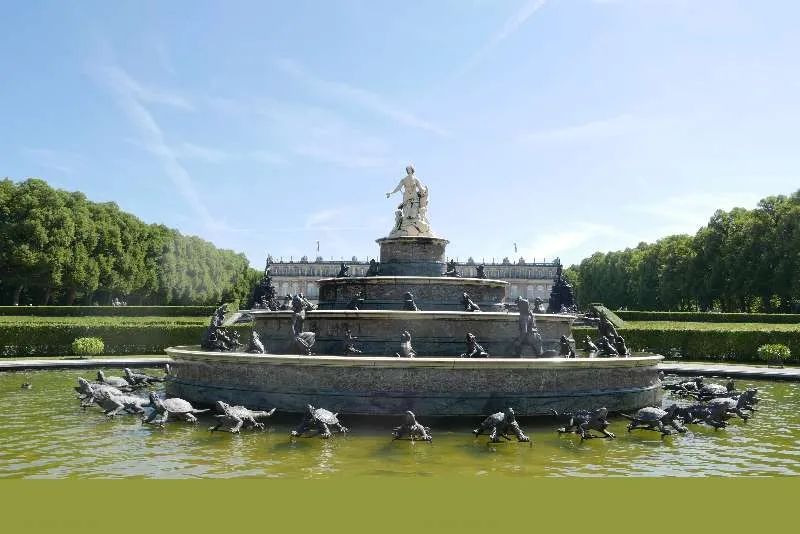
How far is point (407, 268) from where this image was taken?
80.5 feet

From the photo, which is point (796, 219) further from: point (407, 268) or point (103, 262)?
point (103, 262)

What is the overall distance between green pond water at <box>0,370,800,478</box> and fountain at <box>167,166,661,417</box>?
0.50 meters

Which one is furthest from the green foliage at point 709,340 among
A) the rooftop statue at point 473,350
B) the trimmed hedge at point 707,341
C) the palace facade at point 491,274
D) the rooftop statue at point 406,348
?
the palace facade at point 491,274

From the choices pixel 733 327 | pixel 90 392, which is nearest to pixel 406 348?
pixel 90 392

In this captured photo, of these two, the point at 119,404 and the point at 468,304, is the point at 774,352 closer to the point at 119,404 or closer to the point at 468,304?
the point at 468,304

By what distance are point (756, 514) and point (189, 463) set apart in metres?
7.71

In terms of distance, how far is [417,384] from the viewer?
1402 centimetres

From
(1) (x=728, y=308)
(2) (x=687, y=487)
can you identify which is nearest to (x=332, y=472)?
(2) (x=687, y=487)

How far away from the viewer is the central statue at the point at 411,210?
25344mm

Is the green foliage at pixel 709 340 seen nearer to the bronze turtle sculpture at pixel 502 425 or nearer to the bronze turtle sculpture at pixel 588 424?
the bronze turtle sculpture at pixel 588 424

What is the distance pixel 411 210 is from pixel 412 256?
1914 mm

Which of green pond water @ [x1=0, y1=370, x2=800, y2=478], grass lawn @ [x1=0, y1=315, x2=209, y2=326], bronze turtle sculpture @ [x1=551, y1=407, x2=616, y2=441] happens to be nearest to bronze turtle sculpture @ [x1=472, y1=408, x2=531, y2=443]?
green pond water @ [x1=0, y1=370, x2=800, y2=478]

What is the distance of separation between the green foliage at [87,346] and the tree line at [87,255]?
1193 inches

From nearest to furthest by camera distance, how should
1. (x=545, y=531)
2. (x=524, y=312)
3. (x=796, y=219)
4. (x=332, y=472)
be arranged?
(x=545, y=531) → (x=332, y=472) → (x=524, y=312) → (x=796, y=219)
